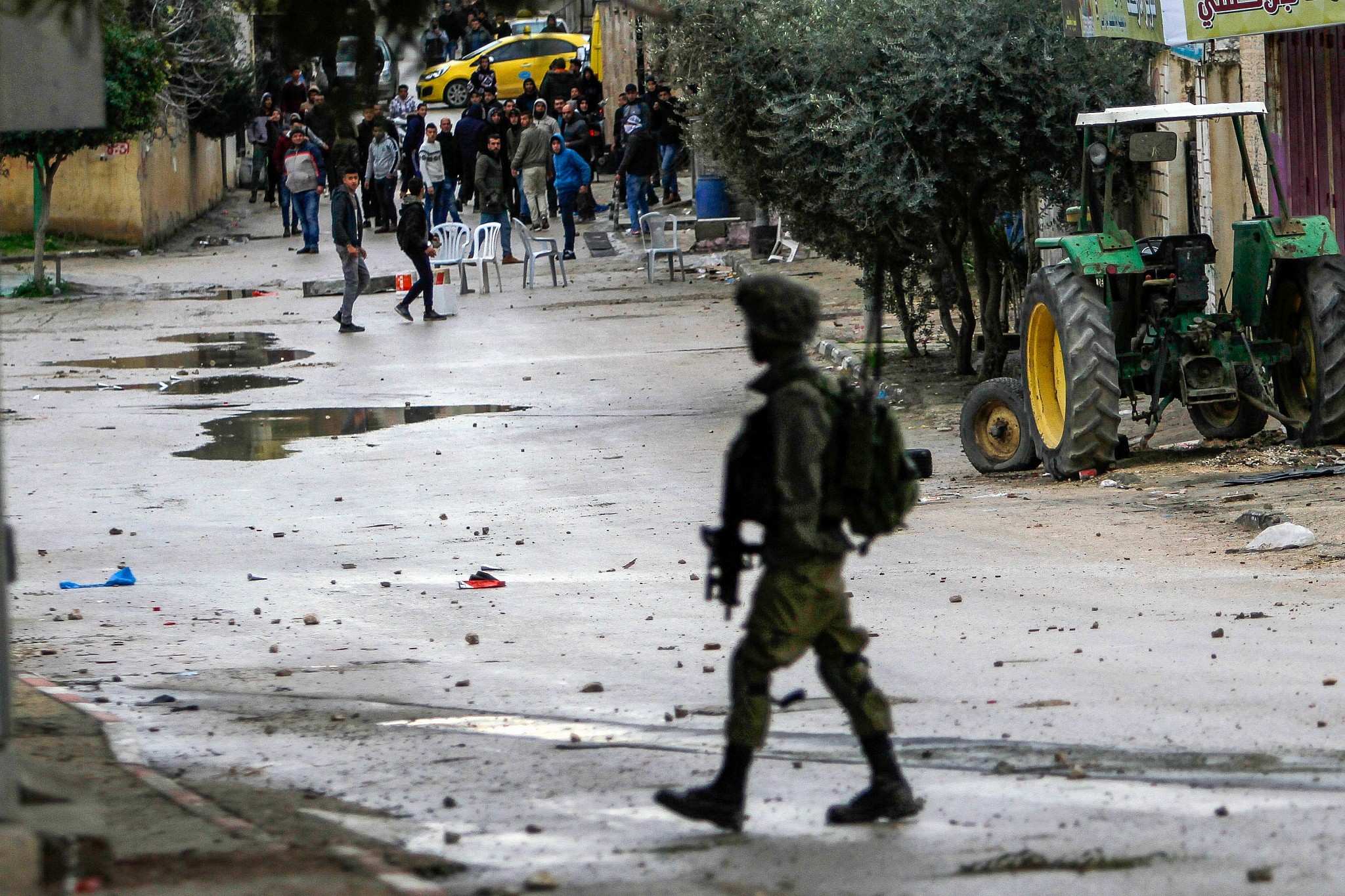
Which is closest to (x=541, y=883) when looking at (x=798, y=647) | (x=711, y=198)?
(x=798, y=647)

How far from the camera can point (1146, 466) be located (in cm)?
1127

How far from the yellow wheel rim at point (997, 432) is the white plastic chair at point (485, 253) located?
1352 centimetres

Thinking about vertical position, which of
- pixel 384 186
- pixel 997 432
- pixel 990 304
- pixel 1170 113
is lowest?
pixel 997 432

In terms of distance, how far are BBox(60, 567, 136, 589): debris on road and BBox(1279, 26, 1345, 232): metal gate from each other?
9.25 meters

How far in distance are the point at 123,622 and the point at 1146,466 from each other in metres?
6.24

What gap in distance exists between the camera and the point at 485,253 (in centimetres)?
2486

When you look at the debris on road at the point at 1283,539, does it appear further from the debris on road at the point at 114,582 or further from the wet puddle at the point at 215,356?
the wet puddle at the point at 215,356

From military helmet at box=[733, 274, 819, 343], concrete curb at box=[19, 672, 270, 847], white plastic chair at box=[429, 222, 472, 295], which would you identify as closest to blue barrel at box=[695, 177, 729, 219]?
white plastic chair at box=[429, 222, 472, 295]

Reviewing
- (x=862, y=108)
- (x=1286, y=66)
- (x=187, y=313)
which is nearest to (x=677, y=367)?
(x=862, y=108)

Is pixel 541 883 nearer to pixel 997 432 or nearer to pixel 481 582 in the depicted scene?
pixel 481 582

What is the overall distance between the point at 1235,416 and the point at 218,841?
859cm

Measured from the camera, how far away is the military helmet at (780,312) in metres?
4.66

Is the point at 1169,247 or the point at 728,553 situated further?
the point at 1169,247

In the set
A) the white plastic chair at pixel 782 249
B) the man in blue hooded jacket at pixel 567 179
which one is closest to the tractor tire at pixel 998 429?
the white plastic chair at pixel 782 249
